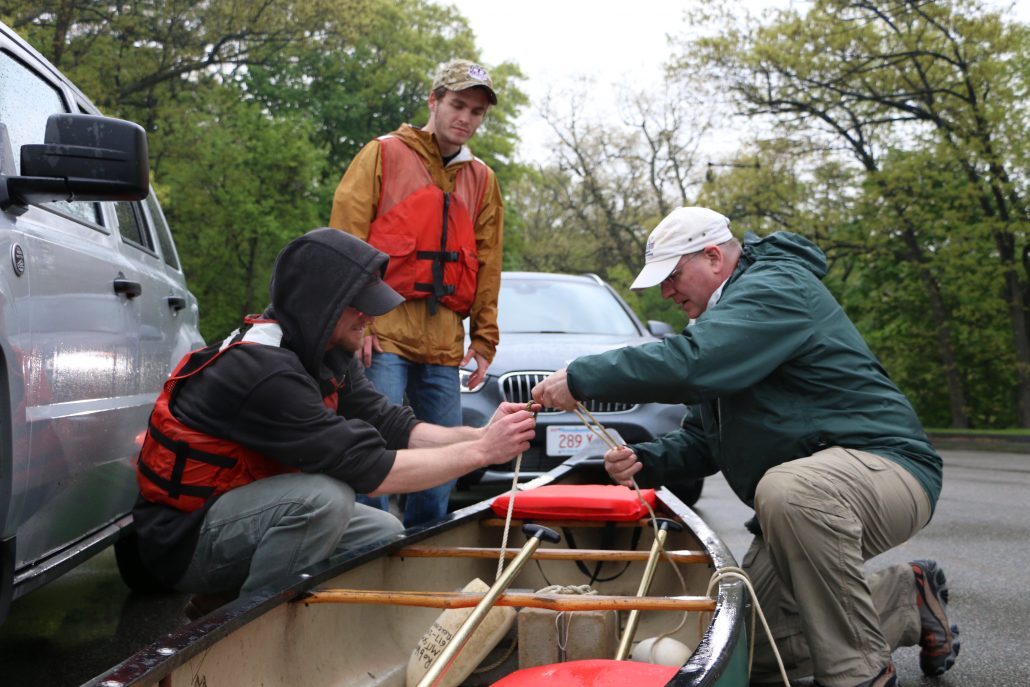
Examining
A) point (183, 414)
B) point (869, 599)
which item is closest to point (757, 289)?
point (869, 599)

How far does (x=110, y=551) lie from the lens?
266 inches

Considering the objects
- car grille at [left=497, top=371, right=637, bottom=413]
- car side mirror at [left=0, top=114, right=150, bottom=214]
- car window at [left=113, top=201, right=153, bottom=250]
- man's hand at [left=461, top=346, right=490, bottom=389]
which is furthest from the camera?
car grille at [left=497, top=371, right=637, bottom=413]

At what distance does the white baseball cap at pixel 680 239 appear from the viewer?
3.58 meters

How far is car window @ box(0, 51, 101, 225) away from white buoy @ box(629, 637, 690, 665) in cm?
220

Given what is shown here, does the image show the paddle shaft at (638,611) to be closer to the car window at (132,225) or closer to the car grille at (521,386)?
the car window at (132,225)

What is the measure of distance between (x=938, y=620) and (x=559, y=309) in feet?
15.9

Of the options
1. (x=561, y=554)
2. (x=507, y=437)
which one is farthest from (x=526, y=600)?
(x=507, y=437)

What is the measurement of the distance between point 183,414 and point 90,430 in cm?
49

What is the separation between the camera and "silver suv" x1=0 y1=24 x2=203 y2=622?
2.66m

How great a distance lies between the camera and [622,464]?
3904 millimetres

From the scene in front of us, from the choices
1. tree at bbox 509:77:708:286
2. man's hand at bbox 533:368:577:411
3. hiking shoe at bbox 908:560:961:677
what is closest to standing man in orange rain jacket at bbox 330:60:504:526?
man's hand at bbox 533:368:577:411

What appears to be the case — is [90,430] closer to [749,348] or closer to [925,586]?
[749,348]

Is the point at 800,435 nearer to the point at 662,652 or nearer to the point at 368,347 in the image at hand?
the point at 662,652

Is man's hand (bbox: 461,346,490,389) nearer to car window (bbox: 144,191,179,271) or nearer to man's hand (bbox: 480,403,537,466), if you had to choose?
car window (bbox: 144,191,179,271)
